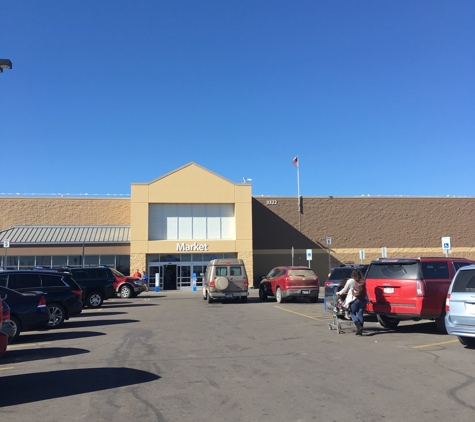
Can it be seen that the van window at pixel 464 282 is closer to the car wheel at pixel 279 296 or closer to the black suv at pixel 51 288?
the black suv at pixel 51 288

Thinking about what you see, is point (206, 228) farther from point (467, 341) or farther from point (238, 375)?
point (238, 375)

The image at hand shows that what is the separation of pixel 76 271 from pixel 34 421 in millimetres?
17435

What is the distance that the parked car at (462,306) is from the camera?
30.7 ft

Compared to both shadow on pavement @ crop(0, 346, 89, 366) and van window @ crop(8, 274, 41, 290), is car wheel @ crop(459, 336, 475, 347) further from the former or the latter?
van window @ crop(8, 274, 41, 290)

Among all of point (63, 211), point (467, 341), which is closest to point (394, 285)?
point (467, 341)

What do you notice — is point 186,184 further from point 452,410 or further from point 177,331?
point 452,410

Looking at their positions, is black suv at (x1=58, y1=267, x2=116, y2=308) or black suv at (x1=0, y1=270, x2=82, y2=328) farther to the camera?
black suv at (x1=58, y1=267, x2=116, y2=308)

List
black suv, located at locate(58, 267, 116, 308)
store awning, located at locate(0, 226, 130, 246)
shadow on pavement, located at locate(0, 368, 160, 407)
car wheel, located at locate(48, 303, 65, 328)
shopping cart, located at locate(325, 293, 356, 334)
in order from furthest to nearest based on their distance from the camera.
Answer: store awning, located at locate(0, 226, 130, 246) < black suv, located at locate(58, 267, 116, 308) < car wheel, located at locate(48, 303, 65, 328) < shopping cart, located at locate(325, 293, 356, 334) < shadow on pavement, located at locate(0, 368, 160, 407)

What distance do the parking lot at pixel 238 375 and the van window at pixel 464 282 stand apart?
126 cm

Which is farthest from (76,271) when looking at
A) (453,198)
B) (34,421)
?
(453,198)

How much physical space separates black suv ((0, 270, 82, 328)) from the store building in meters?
22.5

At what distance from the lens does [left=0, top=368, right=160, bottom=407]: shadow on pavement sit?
6742mm

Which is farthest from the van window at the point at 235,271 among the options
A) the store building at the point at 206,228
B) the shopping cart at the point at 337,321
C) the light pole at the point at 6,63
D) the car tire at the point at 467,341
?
the store building at the point at 206,228

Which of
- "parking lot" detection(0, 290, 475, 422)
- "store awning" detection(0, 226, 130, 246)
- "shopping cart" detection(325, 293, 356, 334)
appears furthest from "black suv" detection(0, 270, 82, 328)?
"store awning" detection(0, 226, 130, 246)
